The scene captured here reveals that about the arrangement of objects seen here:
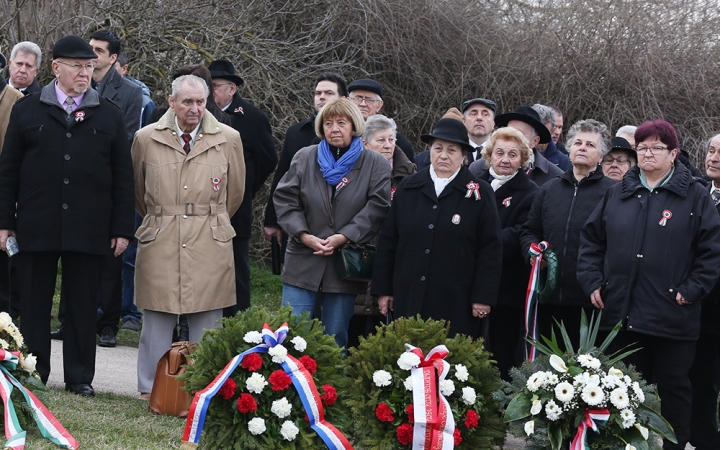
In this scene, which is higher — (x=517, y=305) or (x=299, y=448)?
(x=517, y=305)

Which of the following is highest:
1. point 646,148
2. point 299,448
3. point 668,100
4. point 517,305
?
point 668,100

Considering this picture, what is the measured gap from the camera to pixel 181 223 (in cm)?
642

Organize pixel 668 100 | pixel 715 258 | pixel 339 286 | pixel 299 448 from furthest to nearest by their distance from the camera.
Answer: pixel 668 100 < pixel 339 286 < pixel 715 258 < pixel 299 448

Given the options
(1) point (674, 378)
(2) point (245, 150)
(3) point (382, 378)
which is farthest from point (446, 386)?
(2) point (245, 150)

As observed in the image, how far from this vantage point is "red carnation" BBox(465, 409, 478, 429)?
5211 millimetres

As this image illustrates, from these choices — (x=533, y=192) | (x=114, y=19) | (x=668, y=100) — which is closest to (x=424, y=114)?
(x=668, y=100)

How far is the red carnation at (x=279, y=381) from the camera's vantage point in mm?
5059

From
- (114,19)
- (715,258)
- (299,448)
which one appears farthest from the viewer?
(114,19)

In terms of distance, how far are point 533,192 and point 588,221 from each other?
2.46 feet

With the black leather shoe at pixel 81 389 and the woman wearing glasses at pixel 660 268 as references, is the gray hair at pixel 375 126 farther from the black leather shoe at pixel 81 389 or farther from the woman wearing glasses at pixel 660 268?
the black leather shoe at pixel 81 389

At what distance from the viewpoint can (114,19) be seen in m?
11.1

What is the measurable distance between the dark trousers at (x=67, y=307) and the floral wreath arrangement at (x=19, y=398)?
71 cm

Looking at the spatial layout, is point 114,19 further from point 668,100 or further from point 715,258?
point 715,258

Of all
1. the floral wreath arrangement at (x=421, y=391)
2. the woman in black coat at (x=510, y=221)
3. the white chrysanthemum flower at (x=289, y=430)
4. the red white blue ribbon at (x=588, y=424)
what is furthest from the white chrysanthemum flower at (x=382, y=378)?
the woman in black coat at (x=510, y=221)
